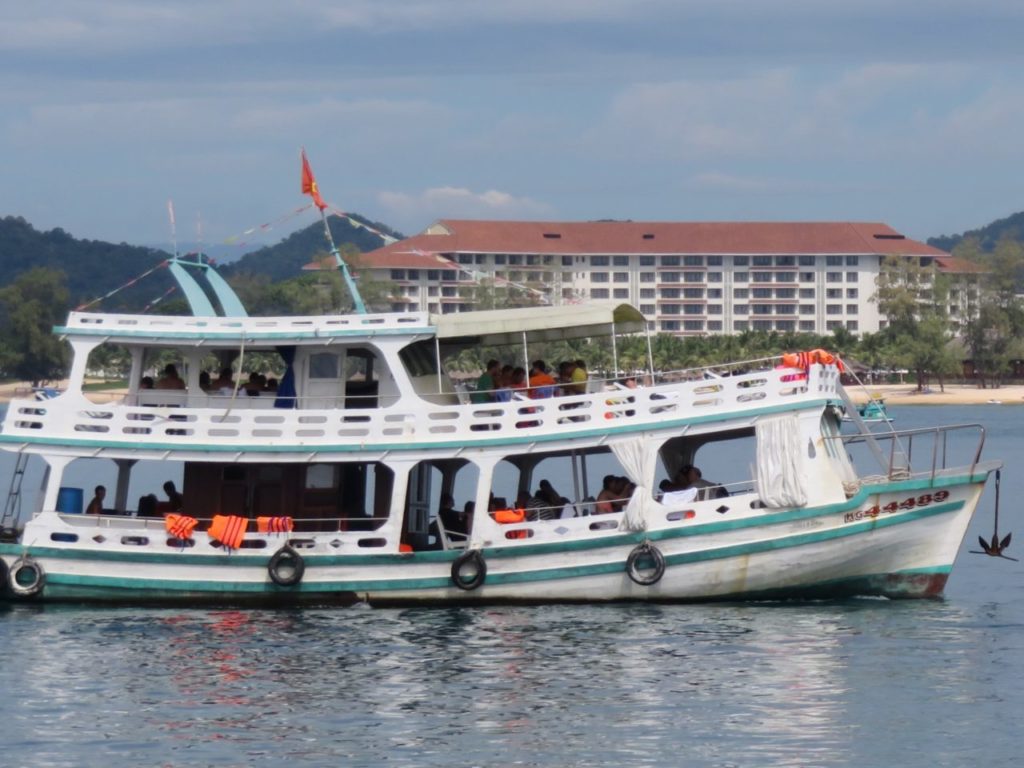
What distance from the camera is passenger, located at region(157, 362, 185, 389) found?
85.8 ft

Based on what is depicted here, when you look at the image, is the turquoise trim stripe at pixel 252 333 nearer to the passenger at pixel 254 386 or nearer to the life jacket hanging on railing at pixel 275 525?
the passenger at pixel 254 386

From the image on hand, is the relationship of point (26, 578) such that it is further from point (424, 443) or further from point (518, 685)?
point (518, 685)

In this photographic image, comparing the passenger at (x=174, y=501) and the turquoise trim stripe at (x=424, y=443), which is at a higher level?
the turquoise trim stripe at (x=424, y=443)

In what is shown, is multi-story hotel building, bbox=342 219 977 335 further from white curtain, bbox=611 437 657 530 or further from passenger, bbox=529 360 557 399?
white curtain, bbox=611 437 657 530

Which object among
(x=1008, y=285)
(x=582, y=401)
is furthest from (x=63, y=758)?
(x=1008, y=285)

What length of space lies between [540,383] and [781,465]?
12.1 feet

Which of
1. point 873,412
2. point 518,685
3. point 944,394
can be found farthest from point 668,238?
point 518,685

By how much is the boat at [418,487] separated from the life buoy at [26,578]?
24 mm

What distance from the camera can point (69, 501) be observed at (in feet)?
83.8

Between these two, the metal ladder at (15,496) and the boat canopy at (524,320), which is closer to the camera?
the boat canopy at (524,320)

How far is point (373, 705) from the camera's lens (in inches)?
798

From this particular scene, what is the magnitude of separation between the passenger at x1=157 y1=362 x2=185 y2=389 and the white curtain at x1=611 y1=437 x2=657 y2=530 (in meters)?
6.19

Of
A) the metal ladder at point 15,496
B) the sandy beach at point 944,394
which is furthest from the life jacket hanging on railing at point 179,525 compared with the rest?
the sandy beach at point 944,394

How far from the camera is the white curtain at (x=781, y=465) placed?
2430 cm
